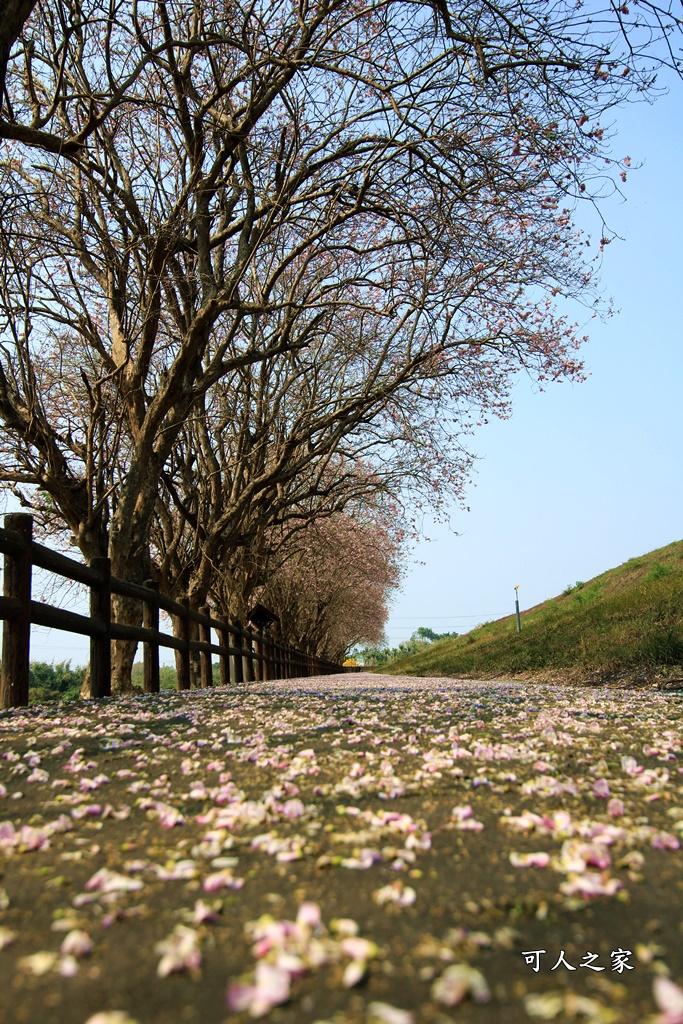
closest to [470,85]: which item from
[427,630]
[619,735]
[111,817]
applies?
[619,735]

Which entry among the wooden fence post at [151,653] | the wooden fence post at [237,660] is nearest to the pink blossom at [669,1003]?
the wooden fence post at [151,653]

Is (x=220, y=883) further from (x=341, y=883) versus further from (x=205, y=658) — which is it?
(x=205, y=658)

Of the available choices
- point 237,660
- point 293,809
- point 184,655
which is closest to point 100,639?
point 184,655

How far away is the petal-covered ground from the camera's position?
5.08ft

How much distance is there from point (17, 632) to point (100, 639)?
1816 millimetres

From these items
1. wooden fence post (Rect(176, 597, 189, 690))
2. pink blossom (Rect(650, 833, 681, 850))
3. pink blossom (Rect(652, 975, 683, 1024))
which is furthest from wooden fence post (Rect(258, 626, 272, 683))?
pink blossom (Rect(652, 975, 683, 1024))

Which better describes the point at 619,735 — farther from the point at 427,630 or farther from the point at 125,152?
the point at 427,630

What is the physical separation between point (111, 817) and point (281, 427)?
14853mm

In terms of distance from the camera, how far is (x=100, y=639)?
8398 mm

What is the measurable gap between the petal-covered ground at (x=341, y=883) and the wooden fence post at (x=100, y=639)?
4089 mm

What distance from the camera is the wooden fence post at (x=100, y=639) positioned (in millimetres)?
8289

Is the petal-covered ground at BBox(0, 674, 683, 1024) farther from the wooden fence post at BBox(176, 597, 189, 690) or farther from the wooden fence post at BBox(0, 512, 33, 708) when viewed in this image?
the wooden fence post at BBox(176, 597, 189, 690)

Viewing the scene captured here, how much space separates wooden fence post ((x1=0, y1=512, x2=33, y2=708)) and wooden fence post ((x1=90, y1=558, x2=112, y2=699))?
1.42 meters

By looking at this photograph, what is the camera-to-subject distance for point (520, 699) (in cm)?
785
